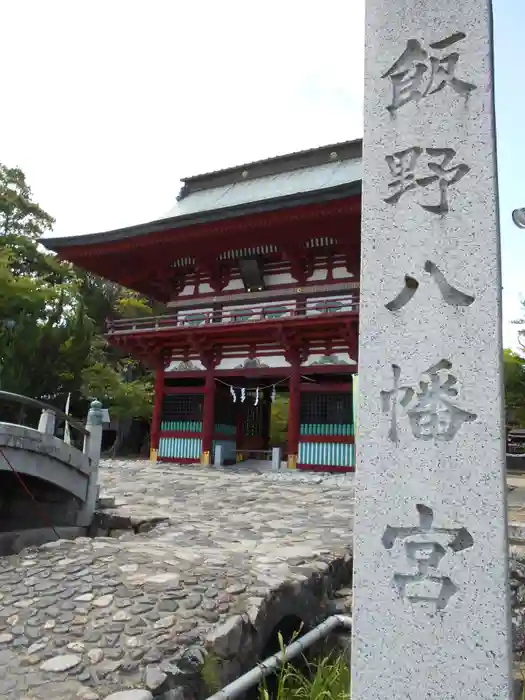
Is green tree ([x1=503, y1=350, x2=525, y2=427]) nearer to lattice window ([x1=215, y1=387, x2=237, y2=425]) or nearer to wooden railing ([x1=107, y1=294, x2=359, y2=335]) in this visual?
wooden railing ([x1=107, y1=294, x2=359, y2=335])

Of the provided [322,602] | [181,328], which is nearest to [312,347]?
[181,328]

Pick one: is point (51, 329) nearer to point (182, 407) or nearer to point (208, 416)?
point (182, 407)

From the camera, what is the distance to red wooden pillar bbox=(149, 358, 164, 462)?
52.2 feet

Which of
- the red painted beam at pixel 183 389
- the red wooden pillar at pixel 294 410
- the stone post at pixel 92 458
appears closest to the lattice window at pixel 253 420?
the red painted beam at pixel 183 389

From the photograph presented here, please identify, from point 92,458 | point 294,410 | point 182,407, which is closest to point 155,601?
point 92,458

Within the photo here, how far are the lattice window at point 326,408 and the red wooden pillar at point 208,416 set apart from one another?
2645mm

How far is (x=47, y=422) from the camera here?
8234mm

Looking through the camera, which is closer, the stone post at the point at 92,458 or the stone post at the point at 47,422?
the stone post at the point at 47,422

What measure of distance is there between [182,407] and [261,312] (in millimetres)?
4003

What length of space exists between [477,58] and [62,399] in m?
20.4

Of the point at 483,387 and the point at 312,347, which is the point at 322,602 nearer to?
the point at 483,387

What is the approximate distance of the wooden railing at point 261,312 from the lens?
517 inches

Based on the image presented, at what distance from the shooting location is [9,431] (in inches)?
303

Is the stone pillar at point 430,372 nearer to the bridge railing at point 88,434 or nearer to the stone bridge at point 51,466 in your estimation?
the stone bridge at point 51,466
